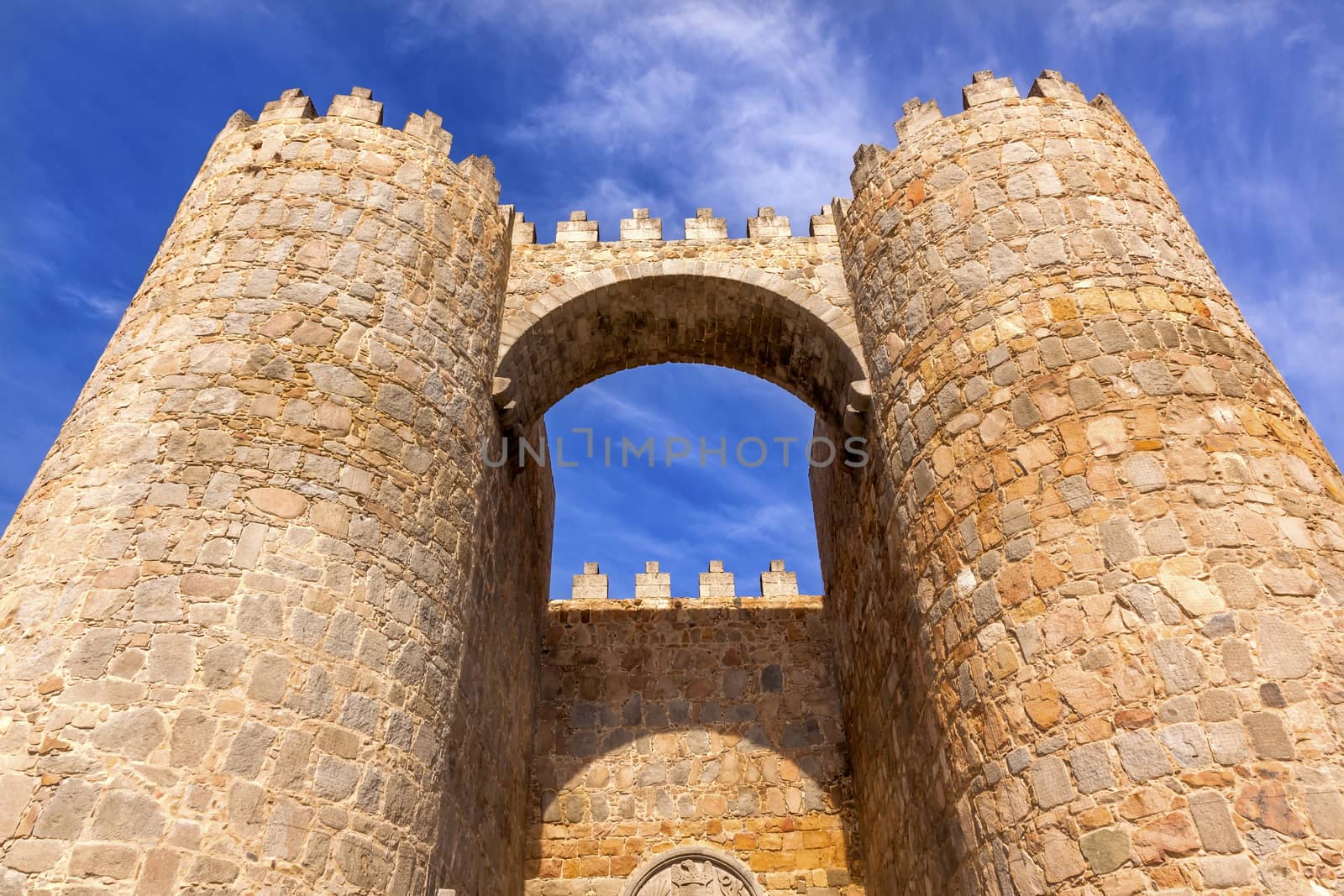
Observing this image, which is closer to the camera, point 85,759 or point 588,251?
point 85,759

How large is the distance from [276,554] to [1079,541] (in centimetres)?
466

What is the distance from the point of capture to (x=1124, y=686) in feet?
15.2

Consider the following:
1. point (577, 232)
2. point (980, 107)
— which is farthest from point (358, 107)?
point (980, 107)

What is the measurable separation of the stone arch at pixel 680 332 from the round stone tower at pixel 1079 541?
2.00 feet

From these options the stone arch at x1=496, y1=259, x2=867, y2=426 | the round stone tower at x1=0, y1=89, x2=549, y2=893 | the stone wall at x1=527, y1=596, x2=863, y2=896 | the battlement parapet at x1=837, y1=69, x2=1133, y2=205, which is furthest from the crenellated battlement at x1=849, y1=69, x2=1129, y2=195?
the stone wall at x1=527, y1=596, x2=863, y2=896

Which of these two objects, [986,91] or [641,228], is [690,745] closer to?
[641,228]

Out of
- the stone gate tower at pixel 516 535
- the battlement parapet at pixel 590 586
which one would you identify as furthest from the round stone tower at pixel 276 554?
Result: the battlement parapet at pixel 590 586

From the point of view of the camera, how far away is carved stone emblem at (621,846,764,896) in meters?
8.41

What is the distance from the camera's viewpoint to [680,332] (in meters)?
8.89

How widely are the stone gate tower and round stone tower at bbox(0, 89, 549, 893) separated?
0.02 meters

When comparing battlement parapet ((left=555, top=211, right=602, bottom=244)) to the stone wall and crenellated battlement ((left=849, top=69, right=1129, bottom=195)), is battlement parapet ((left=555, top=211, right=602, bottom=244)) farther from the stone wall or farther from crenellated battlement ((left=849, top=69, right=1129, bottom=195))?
the stone wall

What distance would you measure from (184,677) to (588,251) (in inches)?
207

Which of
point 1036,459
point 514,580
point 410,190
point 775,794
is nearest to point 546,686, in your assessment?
point 514,580

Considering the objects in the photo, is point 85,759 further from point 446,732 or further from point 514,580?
point 514,580
